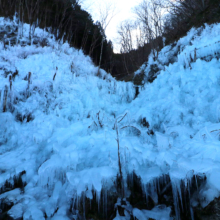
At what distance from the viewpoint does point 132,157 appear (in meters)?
2.12

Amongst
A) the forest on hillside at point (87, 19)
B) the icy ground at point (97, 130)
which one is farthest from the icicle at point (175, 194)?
the forest on hillside at point (87, 19)

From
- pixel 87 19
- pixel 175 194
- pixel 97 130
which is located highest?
pixel 87 19

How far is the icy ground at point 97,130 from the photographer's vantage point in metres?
1.74

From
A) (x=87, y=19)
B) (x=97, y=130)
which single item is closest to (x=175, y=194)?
(x=97, y=130)

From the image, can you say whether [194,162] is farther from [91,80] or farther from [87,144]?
[91,80]

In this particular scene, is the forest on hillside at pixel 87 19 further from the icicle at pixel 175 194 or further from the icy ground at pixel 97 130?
the icicle at pixel 175 194

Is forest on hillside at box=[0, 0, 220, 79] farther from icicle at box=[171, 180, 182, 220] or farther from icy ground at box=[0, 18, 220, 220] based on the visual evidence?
icicle at box=[171, 180, 182, 220]

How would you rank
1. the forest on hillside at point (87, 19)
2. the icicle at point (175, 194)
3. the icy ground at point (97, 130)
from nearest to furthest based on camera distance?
the icicle at point (175, 194), the icy ground at point (97, 130), the forest on hillside at point (87, 19)

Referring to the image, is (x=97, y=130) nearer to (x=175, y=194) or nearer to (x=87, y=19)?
(x=175, y=194)

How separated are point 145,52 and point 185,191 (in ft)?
44.8

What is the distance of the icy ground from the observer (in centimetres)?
174

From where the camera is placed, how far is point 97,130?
3205 mm

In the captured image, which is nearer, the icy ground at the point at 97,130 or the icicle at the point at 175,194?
the icicle at the point at 175,194

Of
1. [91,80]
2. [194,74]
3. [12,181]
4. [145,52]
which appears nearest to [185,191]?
[12,181]
